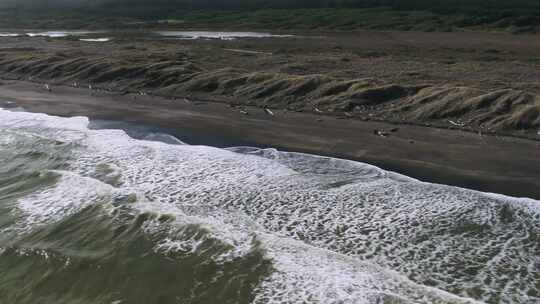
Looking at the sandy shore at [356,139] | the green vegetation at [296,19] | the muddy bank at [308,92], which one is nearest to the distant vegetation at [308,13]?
the green vegetation at [296,19]

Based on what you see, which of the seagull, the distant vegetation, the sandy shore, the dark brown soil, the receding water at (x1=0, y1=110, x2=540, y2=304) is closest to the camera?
the receding water at (x1=0, y1=110, x2=540, y2=304)

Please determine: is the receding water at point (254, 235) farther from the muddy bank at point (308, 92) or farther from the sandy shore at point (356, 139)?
the muddy bank at point (308, 92)

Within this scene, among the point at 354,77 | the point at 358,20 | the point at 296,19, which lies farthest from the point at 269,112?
the point at 296,19

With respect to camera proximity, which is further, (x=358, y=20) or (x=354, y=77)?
(x=358, y=20)

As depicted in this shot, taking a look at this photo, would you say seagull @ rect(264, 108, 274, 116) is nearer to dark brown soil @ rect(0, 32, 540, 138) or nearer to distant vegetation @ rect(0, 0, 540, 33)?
dark brown soil @ rect(0, 32, 540, 138)

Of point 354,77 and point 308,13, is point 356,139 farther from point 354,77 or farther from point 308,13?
point 308,13

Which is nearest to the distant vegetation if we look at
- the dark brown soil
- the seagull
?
the dark brown soil
